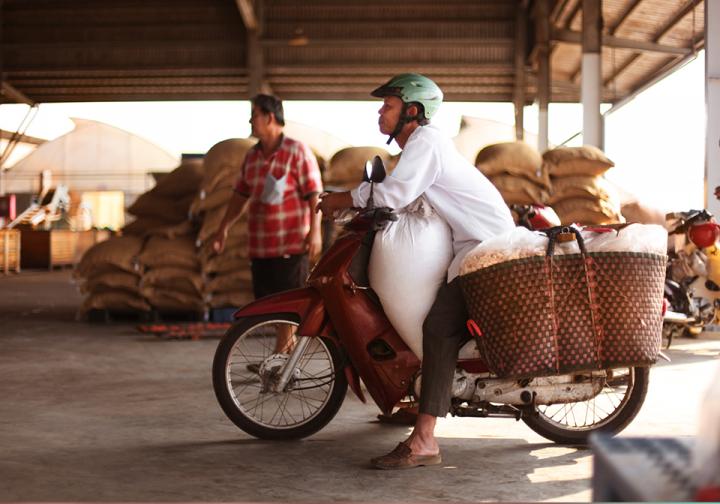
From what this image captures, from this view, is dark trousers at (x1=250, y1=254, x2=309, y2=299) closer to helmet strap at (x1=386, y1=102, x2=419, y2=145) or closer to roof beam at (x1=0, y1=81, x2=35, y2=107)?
helmet strap at (x1=386, y1=102, x2=419, y2=145)

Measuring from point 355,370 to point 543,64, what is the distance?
14180 mm

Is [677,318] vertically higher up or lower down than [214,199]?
lower down

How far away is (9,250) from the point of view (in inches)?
706

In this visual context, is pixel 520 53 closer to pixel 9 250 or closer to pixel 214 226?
pixel 9 250

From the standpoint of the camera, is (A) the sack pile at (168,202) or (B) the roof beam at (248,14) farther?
(B) the roof beam at (248,14)

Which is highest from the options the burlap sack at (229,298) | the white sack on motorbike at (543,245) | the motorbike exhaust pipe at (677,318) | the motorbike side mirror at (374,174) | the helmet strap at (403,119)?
the helmet strap at (403,119)

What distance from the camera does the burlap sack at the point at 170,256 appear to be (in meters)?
8.80

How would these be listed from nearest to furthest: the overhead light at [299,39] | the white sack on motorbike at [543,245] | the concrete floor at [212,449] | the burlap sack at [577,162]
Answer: the concrete floor at [212,449] → the white sack on motorbike at [543,245] → the burlap sack at [577,162] → the overhead light at [299,39]

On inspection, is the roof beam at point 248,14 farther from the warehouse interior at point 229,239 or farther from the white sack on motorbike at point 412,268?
the white sack on motorbike at point 412,268

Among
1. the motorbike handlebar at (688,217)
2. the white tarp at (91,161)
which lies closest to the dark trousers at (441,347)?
the motorbike handlebar at (688,217)

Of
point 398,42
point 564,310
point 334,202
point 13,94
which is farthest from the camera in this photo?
point 13,94

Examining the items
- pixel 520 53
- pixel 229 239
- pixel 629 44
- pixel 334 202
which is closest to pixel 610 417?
pixel 334 202

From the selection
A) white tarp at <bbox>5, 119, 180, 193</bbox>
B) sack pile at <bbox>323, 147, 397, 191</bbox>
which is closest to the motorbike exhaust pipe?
sack pile at <bbox>323, 147, 397, 191</bbox>

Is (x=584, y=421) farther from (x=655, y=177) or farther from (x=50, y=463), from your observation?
(x=655, y=177)
